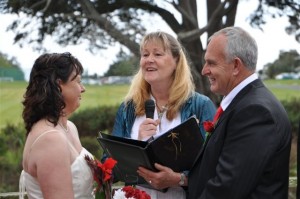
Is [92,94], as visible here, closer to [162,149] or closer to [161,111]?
[161,111]

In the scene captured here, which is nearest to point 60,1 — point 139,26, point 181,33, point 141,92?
point 139,26

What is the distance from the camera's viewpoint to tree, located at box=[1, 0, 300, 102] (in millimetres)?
8602

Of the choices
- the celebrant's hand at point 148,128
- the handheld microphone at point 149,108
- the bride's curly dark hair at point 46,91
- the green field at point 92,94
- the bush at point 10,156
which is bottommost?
the bush at point 10,156

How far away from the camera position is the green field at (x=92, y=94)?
902 cm

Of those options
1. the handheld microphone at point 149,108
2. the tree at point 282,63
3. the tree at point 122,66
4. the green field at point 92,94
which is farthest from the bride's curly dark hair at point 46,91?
the tree at point 282,63

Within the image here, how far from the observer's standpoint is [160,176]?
290 centimetres

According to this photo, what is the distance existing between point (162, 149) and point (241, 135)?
586 millimetres

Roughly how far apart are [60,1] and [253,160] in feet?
23.4

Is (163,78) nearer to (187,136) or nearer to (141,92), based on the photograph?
(141,92)

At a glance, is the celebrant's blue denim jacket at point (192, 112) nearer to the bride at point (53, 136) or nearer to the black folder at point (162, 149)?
the black folder at point (162, 149)

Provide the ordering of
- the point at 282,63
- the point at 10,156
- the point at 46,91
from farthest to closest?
the point at 282,63 → the point at 10,156 → the point at 46,91

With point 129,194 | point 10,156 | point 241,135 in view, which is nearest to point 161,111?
point 129,194

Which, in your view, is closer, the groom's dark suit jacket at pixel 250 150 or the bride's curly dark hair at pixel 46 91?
the groom's dark suit jacket at pixel 250 150

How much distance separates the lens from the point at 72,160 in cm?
262
